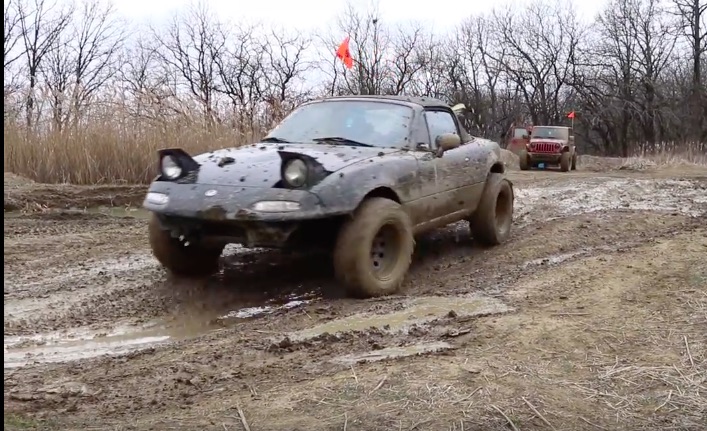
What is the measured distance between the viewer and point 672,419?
2994 millimetres

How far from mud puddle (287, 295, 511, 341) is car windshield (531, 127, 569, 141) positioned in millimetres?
20534

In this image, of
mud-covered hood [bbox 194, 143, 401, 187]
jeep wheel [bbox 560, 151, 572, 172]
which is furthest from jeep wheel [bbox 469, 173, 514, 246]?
jeep wheel [bbox 560, 151, 572, 172]

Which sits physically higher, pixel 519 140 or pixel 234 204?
pixel 519 140

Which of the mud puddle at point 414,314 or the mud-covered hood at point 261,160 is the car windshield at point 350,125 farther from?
the mud puddle at point 414,314

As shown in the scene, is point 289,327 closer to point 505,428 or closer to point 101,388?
point 101,388

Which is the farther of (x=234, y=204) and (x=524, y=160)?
(x=524, y=160)

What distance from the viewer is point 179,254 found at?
5574 mm

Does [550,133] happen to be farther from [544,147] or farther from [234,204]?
[234,204]

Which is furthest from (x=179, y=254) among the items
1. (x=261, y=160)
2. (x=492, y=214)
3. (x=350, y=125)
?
(x=492, y=214)

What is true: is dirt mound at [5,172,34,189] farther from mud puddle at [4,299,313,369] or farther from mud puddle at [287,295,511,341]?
mud puddle at [287,295,511,341]

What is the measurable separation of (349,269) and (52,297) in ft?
6.91

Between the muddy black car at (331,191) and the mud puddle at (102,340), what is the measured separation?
58 centimetres

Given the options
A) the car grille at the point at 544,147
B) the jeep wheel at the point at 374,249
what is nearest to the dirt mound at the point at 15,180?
the jeep wheel at the point at 374,249

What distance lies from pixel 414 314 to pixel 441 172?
1.89m
